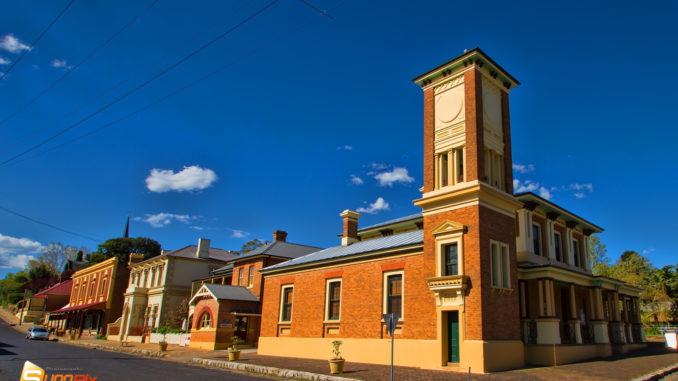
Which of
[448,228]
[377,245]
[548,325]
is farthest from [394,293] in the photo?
[548,325]

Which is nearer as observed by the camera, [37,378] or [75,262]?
[37,378]

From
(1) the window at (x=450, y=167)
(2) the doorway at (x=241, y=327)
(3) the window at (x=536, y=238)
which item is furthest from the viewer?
(2) the doorway at (x=241, y=327)

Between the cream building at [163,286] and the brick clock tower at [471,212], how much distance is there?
3227 centimetres

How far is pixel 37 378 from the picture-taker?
378 inches

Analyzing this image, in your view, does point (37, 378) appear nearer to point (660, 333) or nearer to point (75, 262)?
point (660, 333)

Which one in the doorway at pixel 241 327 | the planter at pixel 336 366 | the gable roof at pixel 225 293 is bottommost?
the planter at pixel 336 366

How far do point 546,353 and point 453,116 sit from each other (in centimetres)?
1098

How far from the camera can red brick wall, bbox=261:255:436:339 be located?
1900 centimetres

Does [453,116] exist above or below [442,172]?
above

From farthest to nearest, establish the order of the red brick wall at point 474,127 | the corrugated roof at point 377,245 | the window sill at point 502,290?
the corrugated roof at point 377,245 → the red brick wall at point 474,127 → the window sill at point 502,290

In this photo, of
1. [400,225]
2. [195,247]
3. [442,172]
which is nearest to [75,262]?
[195,247]

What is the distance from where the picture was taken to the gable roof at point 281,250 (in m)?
36.1

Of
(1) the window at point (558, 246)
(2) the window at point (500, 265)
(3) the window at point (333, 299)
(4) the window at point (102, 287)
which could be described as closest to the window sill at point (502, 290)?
(2) the window at point (500, 265)

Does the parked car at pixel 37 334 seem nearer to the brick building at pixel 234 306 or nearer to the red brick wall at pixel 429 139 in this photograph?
the brick building at pixel 234 306
